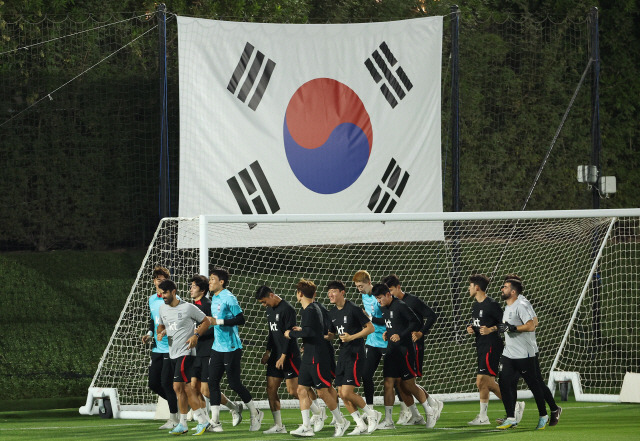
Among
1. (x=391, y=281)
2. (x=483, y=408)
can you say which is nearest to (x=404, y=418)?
(x=483, y=408)

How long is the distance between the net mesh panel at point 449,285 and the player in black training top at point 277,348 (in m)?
3.15

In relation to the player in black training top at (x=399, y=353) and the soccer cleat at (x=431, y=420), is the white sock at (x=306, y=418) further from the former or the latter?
the soccer cleat at (x=431, y=420)

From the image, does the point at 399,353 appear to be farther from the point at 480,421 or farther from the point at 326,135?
the point at 326,135

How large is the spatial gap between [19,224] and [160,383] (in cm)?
834

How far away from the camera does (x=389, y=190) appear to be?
16.9 metres

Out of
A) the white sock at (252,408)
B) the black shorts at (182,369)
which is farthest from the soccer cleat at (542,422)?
the black shorts at (182,369)

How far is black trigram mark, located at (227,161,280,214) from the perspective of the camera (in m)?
16.0

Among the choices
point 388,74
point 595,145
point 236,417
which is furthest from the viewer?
point 595,145

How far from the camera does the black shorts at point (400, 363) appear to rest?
12.3 meters

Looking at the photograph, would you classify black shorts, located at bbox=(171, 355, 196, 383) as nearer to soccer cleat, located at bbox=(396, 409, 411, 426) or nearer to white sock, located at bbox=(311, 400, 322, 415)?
white sock, located at bbox=(311, 400, 322, 415)

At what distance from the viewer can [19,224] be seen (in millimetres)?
19938

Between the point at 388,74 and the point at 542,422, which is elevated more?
the point at 388,74

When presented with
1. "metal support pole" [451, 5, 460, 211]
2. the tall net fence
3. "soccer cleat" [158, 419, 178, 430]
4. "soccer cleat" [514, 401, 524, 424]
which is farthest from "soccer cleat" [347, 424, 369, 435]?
the tall net fence

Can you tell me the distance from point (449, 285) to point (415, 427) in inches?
224
